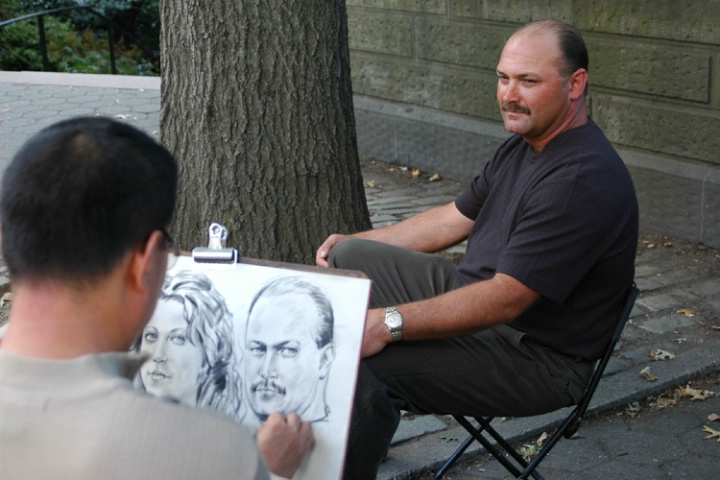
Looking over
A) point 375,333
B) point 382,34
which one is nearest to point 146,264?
point 375,333

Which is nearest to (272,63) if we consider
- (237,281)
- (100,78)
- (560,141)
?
(560,141)

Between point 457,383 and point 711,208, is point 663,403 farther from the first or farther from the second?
point 711,208

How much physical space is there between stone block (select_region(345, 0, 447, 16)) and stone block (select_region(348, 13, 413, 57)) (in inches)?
2.5

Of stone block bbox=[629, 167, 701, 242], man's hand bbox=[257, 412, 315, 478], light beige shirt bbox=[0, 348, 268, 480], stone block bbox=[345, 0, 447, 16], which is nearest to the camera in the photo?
light beige shirt bbox=[0, 348, 268, 480]

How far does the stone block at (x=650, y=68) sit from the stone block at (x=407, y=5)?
137 cm

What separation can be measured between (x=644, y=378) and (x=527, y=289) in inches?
64.4

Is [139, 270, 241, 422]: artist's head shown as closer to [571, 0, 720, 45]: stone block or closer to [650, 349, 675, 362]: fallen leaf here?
[650, 349, 675, 362]: fallen leaf

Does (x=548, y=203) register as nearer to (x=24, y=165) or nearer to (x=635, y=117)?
(x=24, y=165)

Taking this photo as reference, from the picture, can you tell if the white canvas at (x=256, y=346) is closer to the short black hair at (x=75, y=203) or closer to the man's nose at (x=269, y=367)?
the man's nose at (x=269, y=367)

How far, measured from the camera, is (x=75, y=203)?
5.14ft

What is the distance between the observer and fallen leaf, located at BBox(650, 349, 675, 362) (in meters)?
4.40

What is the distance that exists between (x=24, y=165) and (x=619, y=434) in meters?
2.82

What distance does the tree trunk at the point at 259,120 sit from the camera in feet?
12.5

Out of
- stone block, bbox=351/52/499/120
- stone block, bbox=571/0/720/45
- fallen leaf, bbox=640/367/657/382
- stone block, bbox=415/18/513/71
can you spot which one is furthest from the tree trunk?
stone block, bbox=351/52/499/120
